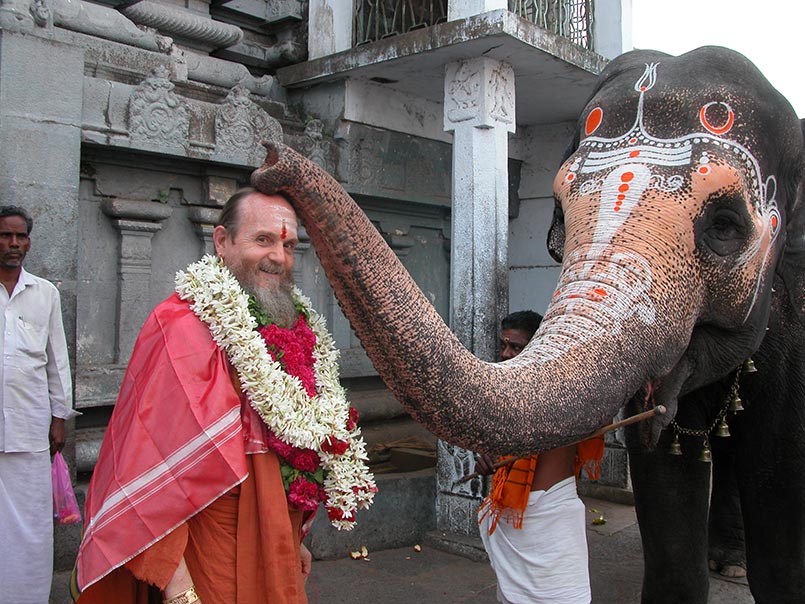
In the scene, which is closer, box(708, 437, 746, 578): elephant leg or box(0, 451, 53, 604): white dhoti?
box(0, 451, 53, 604): white dhoti

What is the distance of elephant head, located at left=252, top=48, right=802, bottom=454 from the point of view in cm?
181

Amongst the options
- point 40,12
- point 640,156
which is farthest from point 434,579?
point 40,12

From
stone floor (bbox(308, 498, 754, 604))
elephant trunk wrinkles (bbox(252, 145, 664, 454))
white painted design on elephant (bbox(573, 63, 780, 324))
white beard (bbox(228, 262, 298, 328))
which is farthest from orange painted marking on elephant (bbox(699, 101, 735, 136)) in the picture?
stone floor (bbox(308, 498, 754, 604))

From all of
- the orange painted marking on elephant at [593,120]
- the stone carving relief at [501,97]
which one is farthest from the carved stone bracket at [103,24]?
the orange painted marking on elephant at [593,120]

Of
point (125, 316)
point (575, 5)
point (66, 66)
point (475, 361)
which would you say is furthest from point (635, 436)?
point (575, 5)

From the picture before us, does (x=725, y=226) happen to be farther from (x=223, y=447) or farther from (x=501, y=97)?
(x=501, y=97)

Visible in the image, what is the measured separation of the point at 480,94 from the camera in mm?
5090

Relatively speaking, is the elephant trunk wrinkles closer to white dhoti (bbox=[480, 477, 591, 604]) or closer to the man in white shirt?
white dhoti (bbox=[480, 477, 591, 604])

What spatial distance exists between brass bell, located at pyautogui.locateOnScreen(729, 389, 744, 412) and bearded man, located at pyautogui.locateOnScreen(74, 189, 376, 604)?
1417 mm

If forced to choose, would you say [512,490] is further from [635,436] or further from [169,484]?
[169,484]

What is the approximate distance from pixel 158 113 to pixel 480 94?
197cm

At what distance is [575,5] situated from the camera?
630cm

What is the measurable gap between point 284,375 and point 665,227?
122 centimetres

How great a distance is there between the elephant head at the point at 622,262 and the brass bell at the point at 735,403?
363 mm
